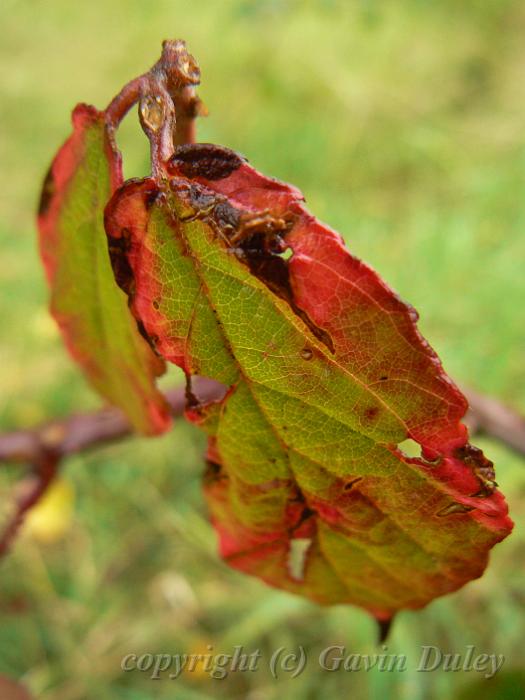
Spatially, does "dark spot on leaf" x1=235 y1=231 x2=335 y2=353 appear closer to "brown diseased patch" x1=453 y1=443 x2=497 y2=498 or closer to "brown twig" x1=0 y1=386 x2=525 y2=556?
"brown diseased patch" x1=453 y1=443 x2=497 y2=498

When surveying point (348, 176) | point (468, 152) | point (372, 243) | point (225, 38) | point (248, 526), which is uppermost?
point (225, 38)

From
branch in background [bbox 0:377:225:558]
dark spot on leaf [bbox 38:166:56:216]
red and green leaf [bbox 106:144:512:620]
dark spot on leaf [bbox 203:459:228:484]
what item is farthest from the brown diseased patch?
branch in background [bbox 0:377:225:558]

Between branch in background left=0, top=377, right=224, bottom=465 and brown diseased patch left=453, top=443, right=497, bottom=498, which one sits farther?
branch in background left=0, top=377, right=224, bottom=465

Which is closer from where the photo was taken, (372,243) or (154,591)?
(154,591)

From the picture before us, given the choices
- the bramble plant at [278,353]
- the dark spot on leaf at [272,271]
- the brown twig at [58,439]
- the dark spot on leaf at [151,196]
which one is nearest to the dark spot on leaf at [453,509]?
the bramble plant at [278,353]

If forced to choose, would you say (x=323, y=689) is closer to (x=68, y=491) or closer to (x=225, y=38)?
(x=68, y=491)

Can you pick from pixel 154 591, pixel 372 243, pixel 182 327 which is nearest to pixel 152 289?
pixel 182 327

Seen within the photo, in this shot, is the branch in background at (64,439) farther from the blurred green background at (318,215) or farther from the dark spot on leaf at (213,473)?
the blurred green background at (318,215)
